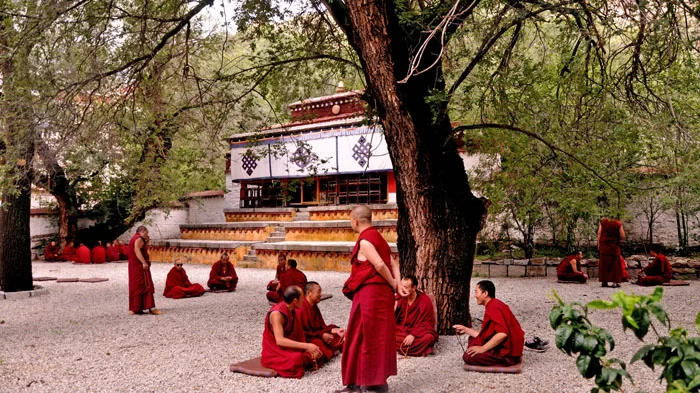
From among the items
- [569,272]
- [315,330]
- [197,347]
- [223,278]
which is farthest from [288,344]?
[569,272]

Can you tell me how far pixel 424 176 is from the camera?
21.0 ft

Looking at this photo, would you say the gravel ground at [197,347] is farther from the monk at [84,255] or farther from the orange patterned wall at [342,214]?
the monk at [84,255]

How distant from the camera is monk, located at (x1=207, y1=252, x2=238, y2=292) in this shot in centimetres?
1133

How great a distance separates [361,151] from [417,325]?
10792 mm

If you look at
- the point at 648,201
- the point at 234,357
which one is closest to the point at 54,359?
the point at 234,357

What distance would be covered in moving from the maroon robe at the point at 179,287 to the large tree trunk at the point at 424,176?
5.32 m

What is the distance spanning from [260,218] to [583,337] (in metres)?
17.2

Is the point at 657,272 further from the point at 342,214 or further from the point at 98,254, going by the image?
the point at 98,254

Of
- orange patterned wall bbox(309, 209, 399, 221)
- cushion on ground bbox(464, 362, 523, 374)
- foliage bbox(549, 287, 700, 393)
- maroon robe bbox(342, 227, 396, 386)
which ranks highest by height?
orange patterned wall bbox(309, 209, 399, 221)

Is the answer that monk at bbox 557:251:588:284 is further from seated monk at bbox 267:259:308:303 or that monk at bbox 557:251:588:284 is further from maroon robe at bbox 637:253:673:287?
seated monk at bbox 267:259:308:303

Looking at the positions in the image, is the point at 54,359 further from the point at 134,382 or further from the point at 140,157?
the point at 140,157

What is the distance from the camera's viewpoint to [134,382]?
16.1ft

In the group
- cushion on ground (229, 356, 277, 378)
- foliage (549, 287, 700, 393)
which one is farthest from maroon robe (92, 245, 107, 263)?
foliage (549, 287, 700, 393)

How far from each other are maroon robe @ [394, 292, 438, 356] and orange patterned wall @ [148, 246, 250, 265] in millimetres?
11387
